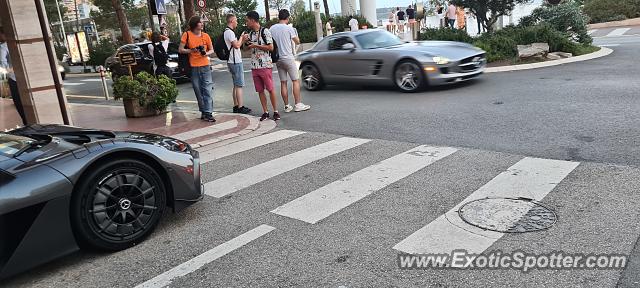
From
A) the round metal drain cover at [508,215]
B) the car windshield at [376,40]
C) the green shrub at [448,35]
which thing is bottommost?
the round metal drain cover at [508,215]

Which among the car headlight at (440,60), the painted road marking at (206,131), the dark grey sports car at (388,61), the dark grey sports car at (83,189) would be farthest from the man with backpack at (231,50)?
the dark grey sports car at (83,189)

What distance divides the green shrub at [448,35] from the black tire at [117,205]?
A: 13762 mm

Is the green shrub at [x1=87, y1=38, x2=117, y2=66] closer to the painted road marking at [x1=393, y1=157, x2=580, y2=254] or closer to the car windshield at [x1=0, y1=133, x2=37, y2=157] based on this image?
the car windshield at [x1=0, y1=133, x2=37, y2=157]

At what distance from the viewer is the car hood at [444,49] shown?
10.7 m

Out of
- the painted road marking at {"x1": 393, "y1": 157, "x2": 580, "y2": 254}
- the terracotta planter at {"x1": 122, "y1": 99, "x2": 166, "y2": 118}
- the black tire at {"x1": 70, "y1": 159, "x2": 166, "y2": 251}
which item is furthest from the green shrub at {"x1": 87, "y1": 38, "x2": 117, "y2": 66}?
the painted road marking at {"x1": 393, "y1": 157, "x2": 580, "y2": 254}

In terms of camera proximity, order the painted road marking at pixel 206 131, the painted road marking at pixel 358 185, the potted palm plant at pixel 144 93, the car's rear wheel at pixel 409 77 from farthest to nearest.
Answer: the car's rear wheel at pixel 409 77, the potted palm plant at pixel 144 93, the painted road marking at pixel 206 131, the painted road marking at pixel 358 185

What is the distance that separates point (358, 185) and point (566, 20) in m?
13.6

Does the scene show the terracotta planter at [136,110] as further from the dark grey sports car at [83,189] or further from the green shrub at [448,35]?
the green shrub at [448,35]

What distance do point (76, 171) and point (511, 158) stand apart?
439 cm

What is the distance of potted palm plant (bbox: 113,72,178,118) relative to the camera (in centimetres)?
1049

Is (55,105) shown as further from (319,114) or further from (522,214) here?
(522,214)

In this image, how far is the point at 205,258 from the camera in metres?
3.81

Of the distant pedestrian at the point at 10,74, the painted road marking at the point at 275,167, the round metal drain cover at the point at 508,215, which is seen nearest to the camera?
the round metal drain cover at the point at 508,215

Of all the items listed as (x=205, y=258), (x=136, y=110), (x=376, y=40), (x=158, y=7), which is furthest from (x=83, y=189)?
(x=158, y=7)
